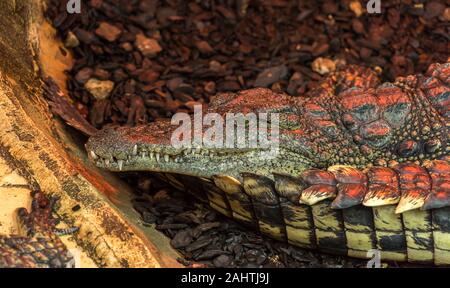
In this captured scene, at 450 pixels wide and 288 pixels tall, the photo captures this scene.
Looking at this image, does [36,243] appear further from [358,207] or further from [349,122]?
[349,122]

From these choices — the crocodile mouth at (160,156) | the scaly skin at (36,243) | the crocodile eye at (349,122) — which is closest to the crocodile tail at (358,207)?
the crocodile mouth at (160,156)

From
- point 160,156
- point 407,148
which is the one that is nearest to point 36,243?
point 160,156

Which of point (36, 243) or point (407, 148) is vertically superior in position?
point (407, 148)

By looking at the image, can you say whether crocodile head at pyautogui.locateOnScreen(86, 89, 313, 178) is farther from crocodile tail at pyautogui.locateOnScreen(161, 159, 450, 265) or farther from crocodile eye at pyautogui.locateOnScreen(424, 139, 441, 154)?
crocodile eye at pyautogui.locateOnScreen(424, 139, 441, 154)

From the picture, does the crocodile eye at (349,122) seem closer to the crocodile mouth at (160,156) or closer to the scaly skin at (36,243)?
the crocodile mouth at (160,156)

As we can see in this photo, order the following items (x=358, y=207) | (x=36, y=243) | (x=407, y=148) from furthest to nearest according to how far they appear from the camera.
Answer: (x=407, y=148) → (x=358, y=207) → (x=36, y=243)

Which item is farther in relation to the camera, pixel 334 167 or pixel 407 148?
pixel 407 148

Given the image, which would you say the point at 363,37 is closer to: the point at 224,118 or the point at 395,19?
the point at 395,19
